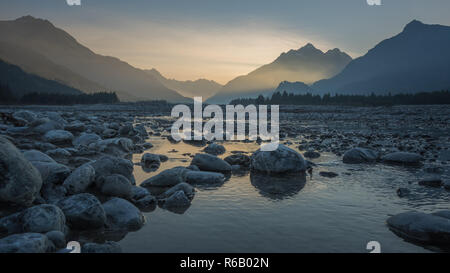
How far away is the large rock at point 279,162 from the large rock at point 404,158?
14.9 feet

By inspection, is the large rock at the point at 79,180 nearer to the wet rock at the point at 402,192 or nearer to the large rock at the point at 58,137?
the wet rock at the point at 402,192

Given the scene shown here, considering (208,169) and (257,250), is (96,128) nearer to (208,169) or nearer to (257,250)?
(208,169)

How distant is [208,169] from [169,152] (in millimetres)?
5083

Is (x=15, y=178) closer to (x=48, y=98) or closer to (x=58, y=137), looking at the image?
(x=58, y=137)

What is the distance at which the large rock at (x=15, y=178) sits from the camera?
6.59 metres

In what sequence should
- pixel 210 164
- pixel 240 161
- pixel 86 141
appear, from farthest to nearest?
pixel 86 141
pixel 240 161
pixel 210 164

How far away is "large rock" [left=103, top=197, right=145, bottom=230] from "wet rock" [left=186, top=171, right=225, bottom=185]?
126 inches

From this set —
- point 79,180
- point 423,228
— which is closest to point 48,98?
point 79,180

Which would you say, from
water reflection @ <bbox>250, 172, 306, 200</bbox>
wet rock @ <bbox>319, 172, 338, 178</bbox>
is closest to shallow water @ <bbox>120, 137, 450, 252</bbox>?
water reflection @ <bbox>250, 172, 306, 200</bbox>

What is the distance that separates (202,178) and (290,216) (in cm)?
378

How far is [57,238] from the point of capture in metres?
5.39

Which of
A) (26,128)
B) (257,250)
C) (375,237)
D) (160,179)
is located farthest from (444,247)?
(26,128)

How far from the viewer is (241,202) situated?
8.03 meters

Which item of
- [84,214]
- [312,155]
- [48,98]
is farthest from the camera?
[48,98]
